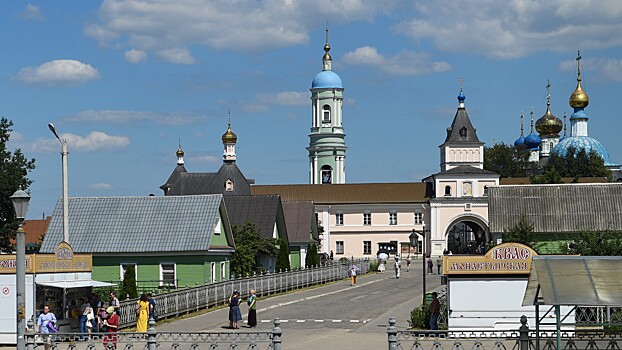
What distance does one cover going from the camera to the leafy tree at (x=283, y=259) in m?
56.9

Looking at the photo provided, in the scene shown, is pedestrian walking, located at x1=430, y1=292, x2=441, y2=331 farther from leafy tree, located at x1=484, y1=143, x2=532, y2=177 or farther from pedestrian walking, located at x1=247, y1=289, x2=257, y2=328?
leafy tree, located at x1=484, y1=143, x2=532, y2=177

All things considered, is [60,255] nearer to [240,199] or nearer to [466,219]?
[240,199]

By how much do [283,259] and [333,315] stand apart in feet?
69.3

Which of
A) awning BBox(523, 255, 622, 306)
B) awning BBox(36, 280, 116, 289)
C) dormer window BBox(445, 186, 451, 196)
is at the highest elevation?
dormer window BBox(445, 186, 451, 196)

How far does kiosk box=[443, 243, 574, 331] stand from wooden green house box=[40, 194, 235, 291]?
56.6ft

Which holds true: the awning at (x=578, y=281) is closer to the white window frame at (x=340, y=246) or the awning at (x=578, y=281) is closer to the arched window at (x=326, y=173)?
the white window frame at (x=340, y=246)

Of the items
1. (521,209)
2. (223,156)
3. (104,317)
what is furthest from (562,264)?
(223,156)

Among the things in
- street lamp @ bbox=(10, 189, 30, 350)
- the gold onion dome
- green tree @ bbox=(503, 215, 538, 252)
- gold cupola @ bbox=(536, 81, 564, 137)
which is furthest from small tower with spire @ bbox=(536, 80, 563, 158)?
street lamp @ bbox=(10, 189, 30, 350)

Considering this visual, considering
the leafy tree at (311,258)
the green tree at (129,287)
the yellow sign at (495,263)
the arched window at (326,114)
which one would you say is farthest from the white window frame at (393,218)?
the yellow sign at (495,263)

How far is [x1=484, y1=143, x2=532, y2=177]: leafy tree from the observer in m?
129

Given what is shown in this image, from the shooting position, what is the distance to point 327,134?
123250 millimetres

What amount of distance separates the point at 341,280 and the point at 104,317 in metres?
36.2

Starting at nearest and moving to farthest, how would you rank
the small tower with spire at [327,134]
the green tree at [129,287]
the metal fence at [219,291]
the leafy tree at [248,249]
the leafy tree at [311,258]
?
the metal fence at [219,291] < the green tree at [129,287] < the leafy tree at [248,249] < the leafy tree at [311,258] < the small tower with spire at [327,134]

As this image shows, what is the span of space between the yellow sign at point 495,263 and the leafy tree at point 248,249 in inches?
947
